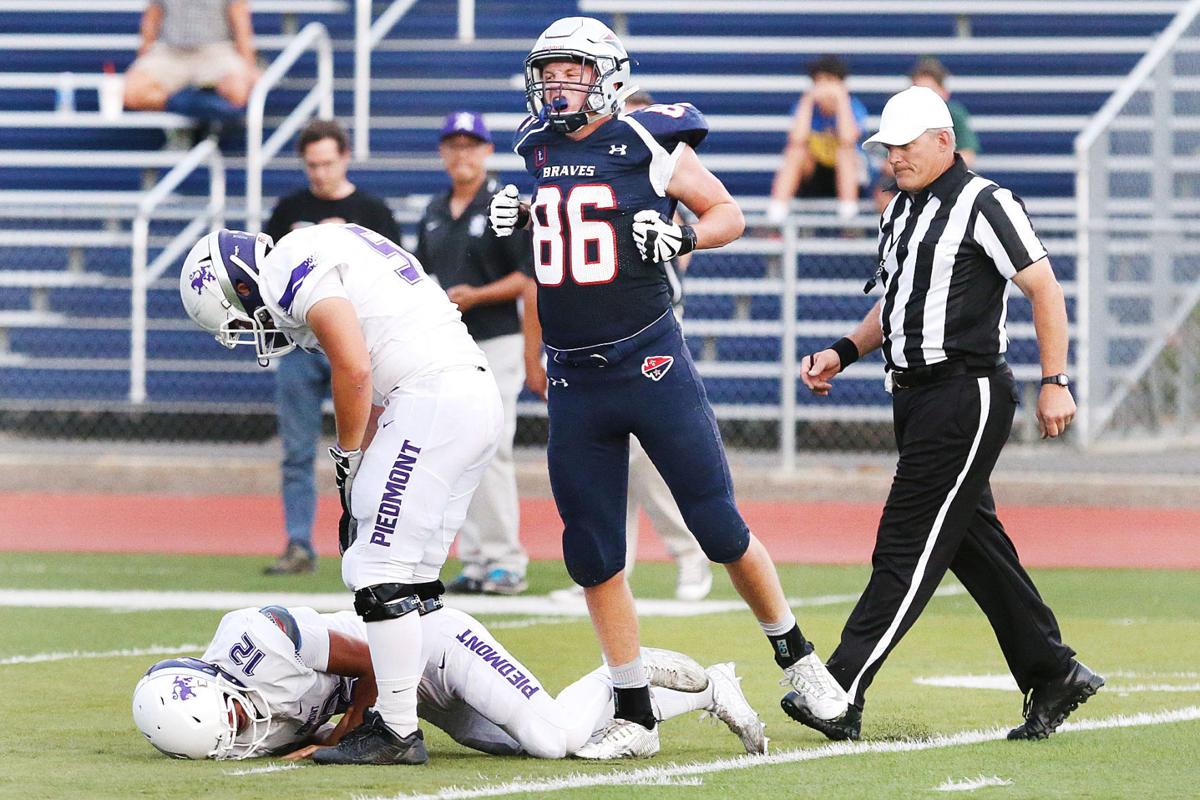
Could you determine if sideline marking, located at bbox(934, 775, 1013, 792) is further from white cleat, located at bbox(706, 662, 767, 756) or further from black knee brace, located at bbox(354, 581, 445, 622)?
black knee brace, located at bbox(354, 581, 445, 622)

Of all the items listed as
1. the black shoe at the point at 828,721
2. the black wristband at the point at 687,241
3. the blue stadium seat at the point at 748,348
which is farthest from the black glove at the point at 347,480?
the blue stadium seat at the point at 748,348

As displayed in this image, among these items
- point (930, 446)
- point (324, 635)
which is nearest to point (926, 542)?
point (930, 446)

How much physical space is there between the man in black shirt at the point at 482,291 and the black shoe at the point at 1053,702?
4013 mm

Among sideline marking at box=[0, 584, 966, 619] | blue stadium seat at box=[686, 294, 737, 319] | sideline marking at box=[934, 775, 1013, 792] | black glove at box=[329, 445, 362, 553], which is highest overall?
blue stadium seat at box=[686, 294, 737, 319]

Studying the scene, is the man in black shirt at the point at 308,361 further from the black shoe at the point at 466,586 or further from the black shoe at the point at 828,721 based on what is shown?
the black shoe at the point at 828,721

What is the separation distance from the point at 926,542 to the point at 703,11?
11.9 metres

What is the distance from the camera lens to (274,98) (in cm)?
1730

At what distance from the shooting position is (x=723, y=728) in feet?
20.6

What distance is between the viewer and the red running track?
11391 millimetres

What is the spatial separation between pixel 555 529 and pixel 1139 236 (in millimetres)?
4488

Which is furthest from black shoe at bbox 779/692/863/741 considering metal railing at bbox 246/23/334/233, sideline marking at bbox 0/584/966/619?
metal railing at bbox 246/23/334/233

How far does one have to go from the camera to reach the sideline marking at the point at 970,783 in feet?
16.2

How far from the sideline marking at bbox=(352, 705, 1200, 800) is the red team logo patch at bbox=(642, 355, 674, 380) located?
3.62 feet

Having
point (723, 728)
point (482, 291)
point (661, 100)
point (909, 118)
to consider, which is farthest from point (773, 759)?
point (661, 100)
